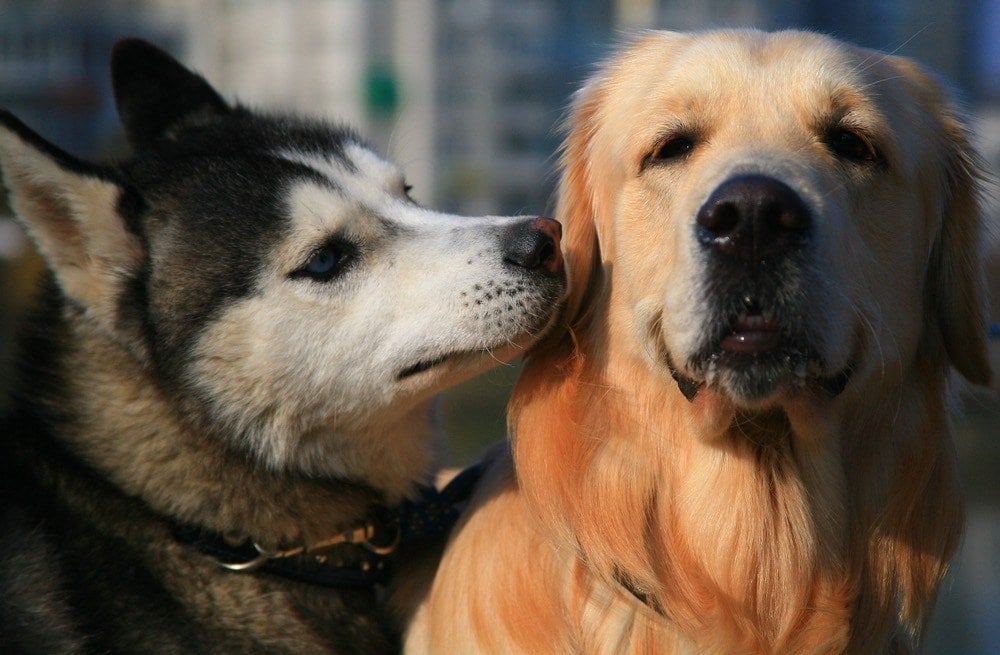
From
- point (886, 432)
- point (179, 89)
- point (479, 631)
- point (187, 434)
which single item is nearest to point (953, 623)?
Result: point (886, 432)

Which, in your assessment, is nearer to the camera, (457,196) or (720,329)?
(720,329)

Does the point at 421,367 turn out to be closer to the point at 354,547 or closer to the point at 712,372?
the point at 354,547

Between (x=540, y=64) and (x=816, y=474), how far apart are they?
59303 mm

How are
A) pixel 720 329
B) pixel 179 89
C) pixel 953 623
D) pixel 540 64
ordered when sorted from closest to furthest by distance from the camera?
pixel 720 329, pixel 179 89, pixel 953 623, pixel 540 64

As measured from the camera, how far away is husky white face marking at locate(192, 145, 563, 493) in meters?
3.40

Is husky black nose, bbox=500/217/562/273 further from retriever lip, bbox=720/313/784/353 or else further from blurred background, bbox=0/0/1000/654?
blurred background, bbox=0/0/1000/654

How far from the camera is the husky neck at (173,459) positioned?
3.41 metres

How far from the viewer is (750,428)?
116 inches

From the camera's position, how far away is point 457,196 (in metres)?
50.2

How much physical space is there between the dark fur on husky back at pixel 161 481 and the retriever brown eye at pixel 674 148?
1.22 meters

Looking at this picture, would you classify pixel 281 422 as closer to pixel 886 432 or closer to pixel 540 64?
pixel 886 432

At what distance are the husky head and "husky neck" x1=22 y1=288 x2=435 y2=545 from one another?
21mm

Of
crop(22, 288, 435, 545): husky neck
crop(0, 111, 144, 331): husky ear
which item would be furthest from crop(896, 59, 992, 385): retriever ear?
crop(0, 111, 144, 331): husky ear

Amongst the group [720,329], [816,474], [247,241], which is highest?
[720,329]
